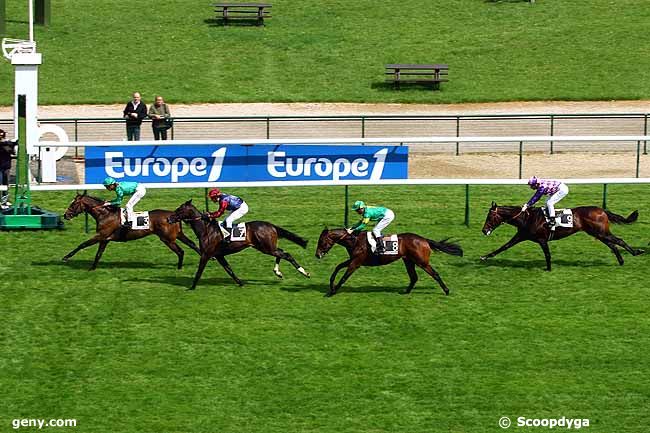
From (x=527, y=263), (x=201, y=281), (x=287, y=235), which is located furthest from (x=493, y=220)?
(x=201, y=281)

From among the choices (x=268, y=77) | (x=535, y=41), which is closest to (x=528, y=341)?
(x=268, y=77)

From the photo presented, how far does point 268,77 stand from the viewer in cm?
4084

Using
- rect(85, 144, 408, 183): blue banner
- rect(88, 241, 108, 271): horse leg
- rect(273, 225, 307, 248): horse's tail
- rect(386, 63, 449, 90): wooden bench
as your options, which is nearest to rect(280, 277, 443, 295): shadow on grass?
rect(273, 225, 307, 248): horse's tail

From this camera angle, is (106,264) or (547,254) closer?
(547,254)

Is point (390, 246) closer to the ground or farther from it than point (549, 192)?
closer to the ground

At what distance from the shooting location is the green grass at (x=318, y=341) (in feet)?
48.9

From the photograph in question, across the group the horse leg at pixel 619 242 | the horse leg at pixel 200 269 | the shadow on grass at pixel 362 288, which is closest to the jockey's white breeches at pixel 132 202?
the horse leg at pixel 200 269

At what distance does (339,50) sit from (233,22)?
174 inches

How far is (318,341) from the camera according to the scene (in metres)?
17.0

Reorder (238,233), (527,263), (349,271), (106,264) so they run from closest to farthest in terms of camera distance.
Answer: (349,271)
(238,233)
(106,264)
(527,263)

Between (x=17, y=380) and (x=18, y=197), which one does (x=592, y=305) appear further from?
(x=18, y=197)

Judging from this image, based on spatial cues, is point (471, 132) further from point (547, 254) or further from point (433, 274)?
point (433, 274)

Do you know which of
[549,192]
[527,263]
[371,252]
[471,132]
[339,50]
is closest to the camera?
[371,252]

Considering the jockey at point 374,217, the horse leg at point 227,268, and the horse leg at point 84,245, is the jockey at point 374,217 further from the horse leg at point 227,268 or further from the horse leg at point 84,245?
the horse leg at point 84,245
